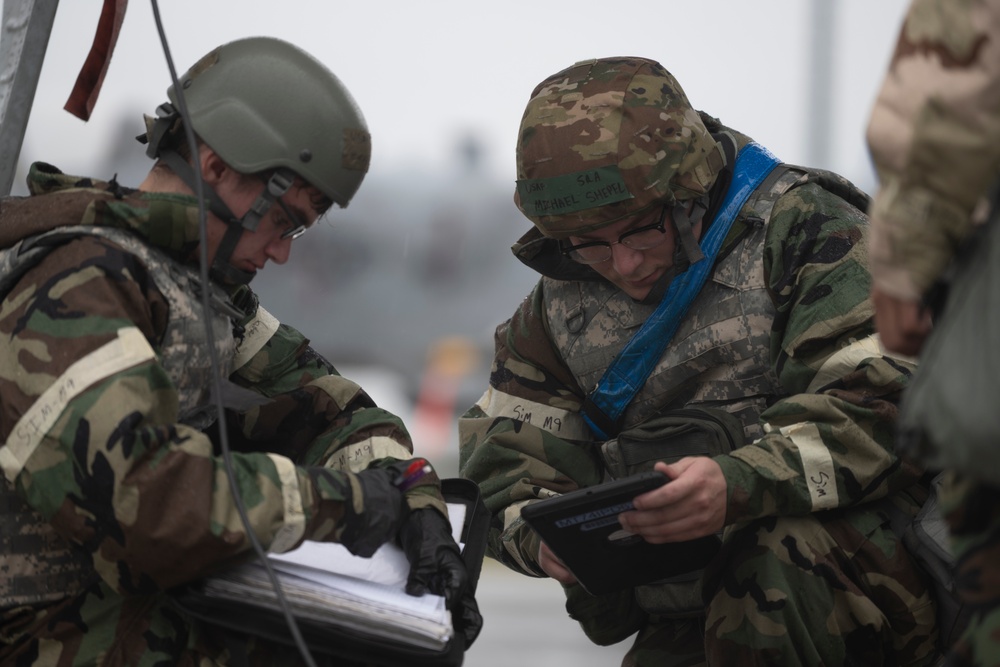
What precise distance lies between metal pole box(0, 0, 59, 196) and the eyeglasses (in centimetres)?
134

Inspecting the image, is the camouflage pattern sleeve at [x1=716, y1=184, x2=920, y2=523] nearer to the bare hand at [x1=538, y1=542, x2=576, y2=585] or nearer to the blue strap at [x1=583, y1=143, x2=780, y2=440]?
the blue strap at [x1=583, y1=143, x2=780, y2=440]

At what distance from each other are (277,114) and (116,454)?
817 millimetres

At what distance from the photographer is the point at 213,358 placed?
2.38 m

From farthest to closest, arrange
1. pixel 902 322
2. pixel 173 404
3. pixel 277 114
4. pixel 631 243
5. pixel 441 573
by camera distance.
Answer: pixel 631 243
pixel 277 114
pixel 441 573
pixel 173 404
pixel 902 322

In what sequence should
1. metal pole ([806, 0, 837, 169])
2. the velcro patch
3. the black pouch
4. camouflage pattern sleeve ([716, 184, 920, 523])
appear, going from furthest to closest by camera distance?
metal pole ([806, 0, 837, 169])
the velcro patch
camouflage pattern sleeve ([716, 184, 920, 523])
the black pouch

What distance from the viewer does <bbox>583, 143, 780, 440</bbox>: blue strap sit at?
3.22 meters

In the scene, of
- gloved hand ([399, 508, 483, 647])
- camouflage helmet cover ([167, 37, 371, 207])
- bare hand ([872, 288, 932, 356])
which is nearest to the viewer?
bare hand ([872, 288, 932, 356])

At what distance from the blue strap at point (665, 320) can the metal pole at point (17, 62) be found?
1560mm

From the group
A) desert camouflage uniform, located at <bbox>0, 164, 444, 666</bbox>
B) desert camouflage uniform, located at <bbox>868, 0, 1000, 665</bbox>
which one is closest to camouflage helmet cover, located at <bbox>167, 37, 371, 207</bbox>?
desert camouflage uniform, located at <bbox>0, 164, 444, 666</bbox>

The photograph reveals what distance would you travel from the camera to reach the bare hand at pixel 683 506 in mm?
2641

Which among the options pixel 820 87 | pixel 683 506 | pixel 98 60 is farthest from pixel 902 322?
pixel 820 87

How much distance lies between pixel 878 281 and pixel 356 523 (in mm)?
1107

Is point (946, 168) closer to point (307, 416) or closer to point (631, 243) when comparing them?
point (631, 243)

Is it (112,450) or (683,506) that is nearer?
(112,450)
